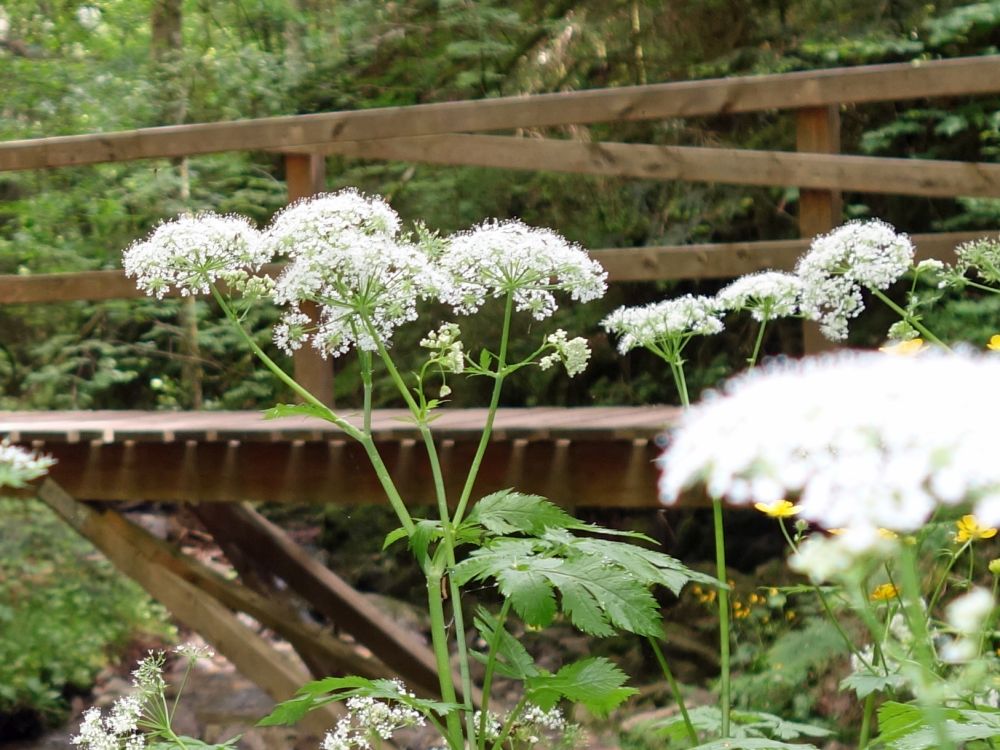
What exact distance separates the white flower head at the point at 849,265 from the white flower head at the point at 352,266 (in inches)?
29.7

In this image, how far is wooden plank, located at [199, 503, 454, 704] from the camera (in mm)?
5070

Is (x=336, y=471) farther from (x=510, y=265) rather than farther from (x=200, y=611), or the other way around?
(x=510, y=265)

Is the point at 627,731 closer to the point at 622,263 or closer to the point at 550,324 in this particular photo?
the point at 622,263

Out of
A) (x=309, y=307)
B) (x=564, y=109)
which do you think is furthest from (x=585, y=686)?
(x=309, y=307)

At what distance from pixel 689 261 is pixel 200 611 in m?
2.22

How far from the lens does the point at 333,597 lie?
17.0 feet

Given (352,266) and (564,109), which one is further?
(564,109)

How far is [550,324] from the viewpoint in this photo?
6.20 meters

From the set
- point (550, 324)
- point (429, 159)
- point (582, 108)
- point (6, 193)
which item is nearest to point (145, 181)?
point (6, 193)

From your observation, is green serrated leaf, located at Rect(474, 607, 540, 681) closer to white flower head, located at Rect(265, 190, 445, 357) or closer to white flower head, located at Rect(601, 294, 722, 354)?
white flower head, located at Rect(265, 190, 445, 357)

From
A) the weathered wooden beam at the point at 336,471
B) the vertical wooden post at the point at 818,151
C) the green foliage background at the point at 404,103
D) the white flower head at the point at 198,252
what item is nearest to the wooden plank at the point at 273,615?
the weathered wooden beam at the point at 336,471

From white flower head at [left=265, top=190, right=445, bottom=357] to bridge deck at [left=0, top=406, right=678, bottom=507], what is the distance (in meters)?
1.57

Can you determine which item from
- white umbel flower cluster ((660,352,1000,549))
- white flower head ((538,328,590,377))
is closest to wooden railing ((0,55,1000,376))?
white flower head ((538,328,590,377))

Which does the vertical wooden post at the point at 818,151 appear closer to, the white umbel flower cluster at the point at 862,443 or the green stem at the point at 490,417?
the green stem at the point at 490,417
